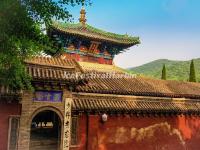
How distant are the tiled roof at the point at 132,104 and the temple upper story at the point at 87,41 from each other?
5.11 meters

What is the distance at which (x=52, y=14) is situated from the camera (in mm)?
7648

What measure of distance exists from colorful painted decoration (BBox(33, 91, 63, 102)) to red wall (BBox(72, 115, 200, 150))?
1902 mm

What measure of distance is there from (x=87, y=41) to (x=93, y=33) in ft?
3.24

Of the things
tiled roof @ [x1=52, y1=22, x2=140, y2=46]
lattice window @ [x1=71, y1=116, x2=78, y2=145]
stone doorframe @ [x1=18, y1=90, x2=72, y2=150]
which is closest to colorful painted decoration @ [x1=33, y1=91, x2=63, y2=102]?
stone doorframe @ [x1=18, y1=90, x2=72, y2=150]

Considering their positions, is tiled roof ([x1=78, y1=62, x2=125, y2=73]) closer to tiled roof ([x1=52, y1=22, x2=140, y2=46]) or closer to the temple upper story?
the temple upper story

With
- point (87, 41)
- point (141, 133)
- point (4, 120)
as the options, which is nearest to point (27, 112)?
point (4, 120)

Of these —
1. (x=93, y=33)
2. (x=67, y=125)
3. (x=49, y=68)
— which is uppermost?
(x=93, y=33)

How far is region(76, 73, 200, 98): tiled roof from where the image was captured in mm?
13587

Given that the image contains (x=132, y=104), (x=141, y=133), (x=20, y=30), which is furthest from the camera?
(x=141, y=133)

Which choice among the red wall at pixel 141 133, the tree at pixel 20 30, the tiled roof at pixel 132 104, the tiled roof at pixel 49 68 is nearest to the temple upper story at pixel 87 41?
the tiled roof at pixel 132 104

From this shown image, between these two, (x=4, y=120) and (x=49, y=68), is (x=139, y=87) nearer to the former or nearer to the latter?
(x=49, y=68)

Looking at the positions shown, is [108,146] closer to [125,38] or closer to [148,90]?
[148,90]

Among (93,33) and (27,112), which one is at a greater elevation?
(93,33)

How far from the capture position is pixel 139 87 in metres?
15.5
